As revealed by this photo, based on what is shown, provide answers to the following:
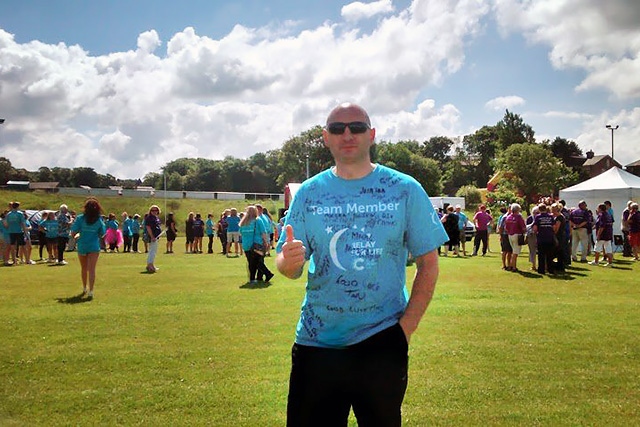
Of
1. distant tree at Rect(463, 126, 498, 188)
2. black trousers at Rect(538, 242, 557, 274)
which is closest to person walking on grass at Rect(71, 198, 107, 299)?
black trousers at Rect(538, 242, 557, 274)

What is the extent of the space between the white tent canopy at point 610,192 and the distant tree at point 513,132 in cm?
7143

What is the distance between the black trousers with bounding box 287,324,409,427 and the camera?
243cm

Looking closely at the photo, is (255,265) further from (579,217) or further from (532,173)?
(532,173)

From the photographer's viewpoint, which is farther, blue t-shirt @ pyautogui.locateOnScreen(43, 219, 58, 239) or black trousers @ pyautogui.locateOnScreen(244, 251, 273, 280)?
blue t-shirt @ pyautogui.locateOnScreen(43, 219, 58, 239)

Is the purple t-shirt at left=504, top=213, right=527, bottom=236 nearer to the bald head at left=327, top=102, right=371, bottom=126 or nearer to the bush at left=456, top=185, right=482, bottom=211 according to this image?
the bald head at left=327, top=102, right=371, bottom=126

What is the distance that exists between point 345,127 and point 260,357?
480cm

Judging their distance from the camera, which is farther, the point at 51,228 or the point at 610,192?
the point at 610,192

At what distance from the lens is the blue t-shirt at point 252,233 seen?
47.2 feet

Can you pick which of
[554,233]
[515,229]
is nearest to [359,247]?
[554,233]

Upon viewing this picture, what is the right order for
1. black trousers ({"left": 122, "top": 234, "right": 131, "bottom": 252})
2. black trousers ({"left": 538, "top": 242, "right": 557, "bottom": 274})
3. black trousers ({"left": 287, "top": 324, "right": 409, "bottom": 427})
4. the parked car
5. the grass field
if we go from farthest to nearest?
1. the parked car
2. black trousers ({"left": 122, "top": 234, "right": 131, "bottom": 252})
3. black trousers ({"left": 538, "top": 242, "right": 557, "bottom": 274})
4. the grass field
5. black trousers ({"left": 287, "top": 324, "right": 409, "bottom": 427})

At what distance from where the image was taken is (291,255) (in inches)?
100

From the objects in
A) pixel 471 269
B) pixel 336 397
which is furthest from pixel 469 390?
pixel 471 269

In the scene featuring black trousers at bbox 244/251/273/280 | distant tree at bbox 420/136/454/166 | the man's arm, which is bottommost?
black trousers at bbox 244/251/273/280

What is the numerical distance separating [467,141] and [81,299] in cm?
11033
